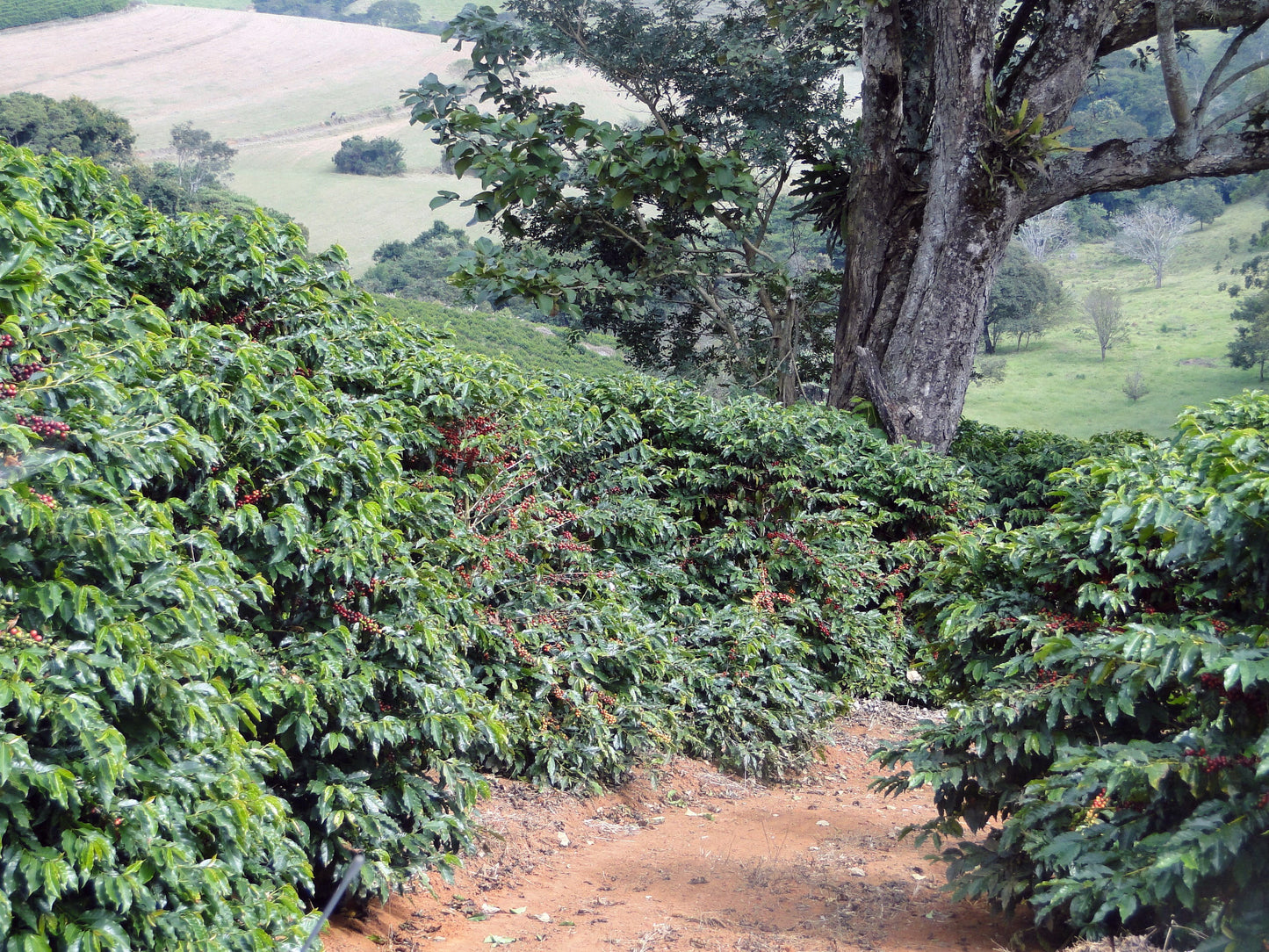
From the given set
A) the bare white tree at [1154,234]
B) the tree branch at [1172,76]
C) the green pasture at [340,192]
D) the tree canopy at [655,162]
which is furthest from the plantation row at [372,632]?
the bare white tree at [1154,234]

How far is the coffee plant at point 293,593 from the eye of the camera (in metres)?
2.02

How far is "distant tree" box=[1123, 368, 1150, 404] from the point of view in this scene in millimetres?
27078

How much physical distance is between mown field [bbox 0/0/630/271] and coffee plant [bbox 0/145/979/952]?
19.0 metres

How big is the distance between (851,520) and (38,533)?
5336 millimetres

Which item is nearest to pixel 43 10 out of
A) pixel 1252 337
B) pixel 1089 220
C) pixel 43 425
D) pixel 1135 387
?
pixel 43 425

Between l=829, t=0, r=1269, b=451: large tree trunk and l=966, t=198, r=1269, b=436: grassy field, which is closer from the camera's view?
l=829, t=0, r=1269, b=451: large tree trunk

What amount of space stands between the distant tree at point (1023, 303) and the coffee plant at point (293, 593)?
92.5 ft

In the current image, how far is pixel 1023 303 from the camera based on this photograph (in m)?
31.6

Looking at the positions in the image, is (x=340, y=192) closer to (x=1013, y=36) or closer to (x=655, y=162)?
(x=655, y=162)

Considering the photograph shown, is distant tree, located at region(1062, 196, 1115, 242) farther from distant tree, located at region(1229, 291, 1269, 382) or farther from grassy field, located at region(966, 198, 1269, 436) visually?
distant tree, located at region(1229, 291, 1269, 382)

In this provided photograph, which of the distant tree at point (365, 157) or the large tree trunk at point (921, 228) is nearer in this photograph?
the large tree trunk at point (921, 228)

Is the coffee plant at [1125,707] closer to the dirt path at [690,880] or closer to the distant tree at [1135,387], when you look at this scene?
the dirt path at [690,880]

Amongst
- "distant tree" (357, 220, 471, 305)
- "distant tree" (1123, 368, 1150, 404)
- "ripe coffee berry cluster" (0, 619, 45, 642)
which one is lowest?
"distant tree" (1123, 368, 1150, 404)

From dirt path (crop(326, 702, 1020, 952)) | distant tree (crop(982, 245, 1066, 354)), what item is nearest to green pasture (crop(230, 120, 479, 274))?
distant tree (crop(982, 245, 1066, 354))
